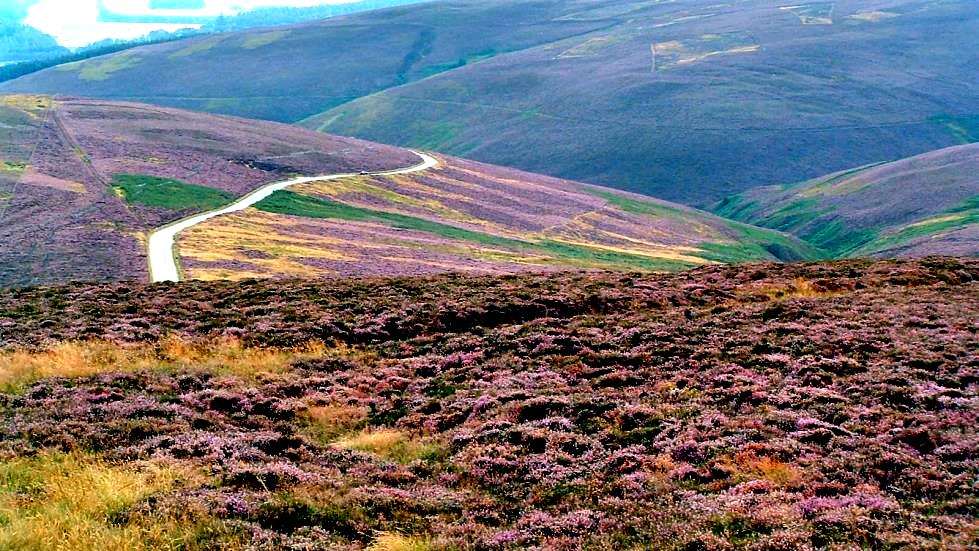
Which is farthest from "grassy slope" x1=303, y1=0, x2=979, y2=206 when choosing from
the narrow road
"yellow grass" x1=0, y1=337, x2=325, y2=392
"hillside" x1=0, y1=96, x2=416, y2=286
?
"yellow grass" x1=0, y1=337, x2=325, y2=392

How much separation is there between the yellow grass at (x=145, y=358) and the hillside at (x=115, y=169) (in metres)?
24.2

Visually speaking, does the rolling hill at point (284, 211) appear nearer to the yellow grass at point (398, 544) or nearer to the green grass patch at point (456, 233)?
the green grass patch at point (456, 233)

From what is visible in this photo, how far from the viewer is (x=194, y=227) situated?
64.2 m

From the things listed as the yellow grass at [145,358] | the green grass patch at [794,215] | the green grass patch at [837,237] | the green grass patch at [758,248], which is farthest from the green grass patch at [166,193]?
the green grass patch at [794,215]

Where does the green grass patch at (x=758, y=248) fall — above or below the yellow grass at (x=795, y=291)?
below

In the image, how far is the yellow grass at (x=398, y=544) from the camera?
11.4 meters

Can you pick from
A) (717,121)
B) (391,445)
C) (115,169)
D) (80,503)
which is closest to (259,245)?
(115,169)

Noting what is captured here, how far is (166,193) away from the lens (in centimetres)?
7469

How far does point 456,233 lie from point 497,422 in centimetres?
6194

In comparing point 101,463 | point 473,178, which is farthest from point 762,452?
point 473,178

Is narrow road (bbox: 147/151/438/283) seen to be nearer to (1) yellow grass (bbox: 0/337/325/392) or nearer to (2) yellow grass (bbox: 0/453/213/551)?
(1) yellow grass (bbox: 0/337/325/392)

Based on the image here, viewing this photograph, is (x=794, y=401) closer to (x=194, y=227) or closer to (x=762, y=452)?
(x=762, y=452)

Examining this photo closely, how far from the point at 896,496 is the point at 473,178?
4010 inches

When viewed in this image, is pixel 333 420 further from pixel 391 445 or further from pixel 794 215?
pixel 794 215
